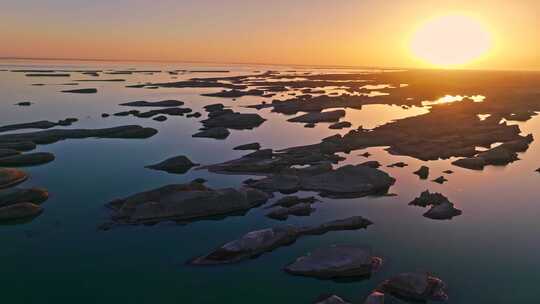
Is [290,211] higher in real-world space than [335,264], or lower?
lower

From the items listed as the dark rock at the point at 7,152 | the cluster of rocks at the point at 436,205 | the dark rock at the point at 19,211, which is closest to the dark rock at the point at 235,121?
the dark rock at the point at 7,152

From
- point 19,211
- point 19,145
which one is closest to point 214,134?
point 19,145

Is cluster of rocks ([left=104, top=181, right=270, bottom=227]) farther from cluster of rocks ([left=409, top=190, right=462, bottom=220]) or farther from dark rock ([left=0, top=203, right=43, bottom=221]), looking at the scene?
cluster of rocks ([left=409, top=190, right=462, bottom=220])

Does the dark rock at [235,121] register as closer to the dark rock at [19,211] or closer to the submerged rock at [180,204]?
the submerged rock at [180,204]

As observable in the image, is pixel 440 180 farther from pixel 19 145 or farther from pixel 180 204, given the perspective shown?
pixel 19 145

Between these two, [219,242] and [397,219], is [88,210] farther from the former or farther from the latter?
[397,219]

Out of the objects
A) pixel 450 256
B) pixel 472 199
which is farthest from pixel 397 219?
pixel 472 199
